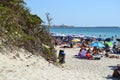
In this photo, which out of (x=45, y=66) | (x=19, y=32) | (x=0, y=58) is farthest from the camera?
(x=19, y=32)

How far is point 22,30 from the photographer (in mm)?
16688

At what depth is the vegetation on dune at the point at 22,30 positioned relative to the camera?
1485 cm

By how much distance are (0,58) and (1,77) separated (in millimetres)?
2298

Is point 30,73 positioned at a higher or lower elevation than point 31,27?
lower

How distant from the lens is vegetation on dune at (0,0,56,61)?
48.7ft

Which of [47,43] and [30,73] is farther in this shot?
[47,43]

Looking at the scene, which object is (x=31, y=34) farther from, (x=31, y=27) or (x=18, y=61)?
(x=18, y=61)

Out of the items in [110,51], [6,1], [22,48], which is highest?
[6,1]

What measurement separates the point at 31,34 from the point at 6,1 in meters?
2.08

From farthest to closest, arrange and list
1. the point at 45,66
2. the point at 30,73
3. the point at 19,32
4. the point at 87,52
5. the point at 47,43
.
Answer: the point at 87,52, the point at 47,43, the point at 19,32, the point at 45,66, the point at 30,73

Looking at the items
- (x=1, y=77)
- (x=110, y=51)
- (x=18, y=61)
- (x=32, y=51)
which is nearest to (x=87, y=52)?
(x=110, y=51)

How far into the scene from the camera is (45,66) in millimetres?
14289

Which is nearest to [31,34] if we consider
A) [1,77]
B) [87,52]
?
[1,77]

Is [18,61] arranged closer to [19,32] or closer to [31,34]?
[19,32]
